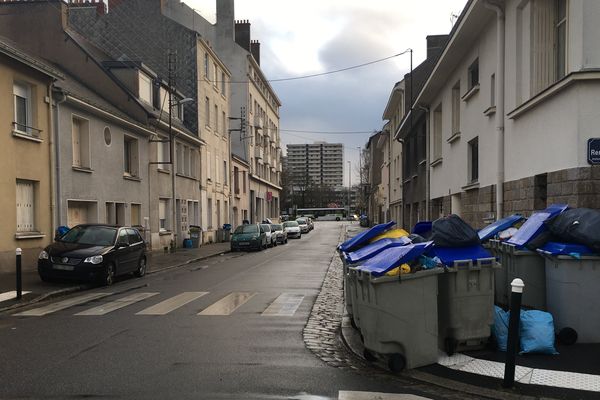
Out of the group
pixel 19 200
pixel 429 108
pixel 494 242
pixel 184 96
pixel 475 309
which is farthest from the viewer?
pixel 184 96

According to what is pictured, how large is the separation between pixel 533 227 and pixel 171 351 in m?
4.69

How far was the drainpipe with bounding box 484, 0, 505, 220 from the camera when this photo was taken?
36.1 ft

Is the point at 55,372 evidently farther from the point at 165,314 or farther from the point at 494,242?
the point at 494,242

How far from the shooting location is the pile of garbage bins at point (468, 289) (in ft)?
17.7

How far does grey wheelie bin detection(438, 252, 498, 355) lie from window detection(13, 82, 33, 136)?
44.9ft

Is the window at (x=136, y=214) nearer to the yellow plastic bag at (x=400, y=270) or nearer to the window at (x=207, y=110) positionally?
the window at (x=207, y=110)

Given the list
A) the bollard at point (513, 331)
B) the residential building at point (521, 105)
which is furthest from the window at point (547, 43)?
the bollard at point (513, 331)

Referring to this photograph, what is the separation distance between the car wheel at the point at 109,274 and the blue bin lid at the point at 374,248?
7955 millimetres

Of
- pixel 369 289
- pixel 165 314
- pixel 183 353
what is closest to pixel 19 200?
pixel 165 314

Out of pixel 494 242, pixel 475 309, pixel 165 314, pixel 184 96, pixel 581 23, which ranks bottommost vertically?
pixel 165 314

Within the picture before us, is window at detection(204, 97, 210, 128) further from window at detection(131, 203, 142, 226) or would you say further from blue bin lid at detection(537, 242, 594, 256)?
blue bin lid at detection(537, 242, 594, 256)

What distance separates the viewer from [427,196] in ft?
69.6

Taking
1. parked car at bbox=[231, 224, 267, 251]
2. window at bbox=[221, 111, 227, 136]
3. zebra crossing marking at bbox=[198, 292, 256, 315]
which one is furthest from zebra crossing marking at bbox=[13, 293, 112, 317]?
window at bbox=[221, 111, 227, 136]

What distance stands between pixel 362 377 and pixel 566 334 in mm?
2483
